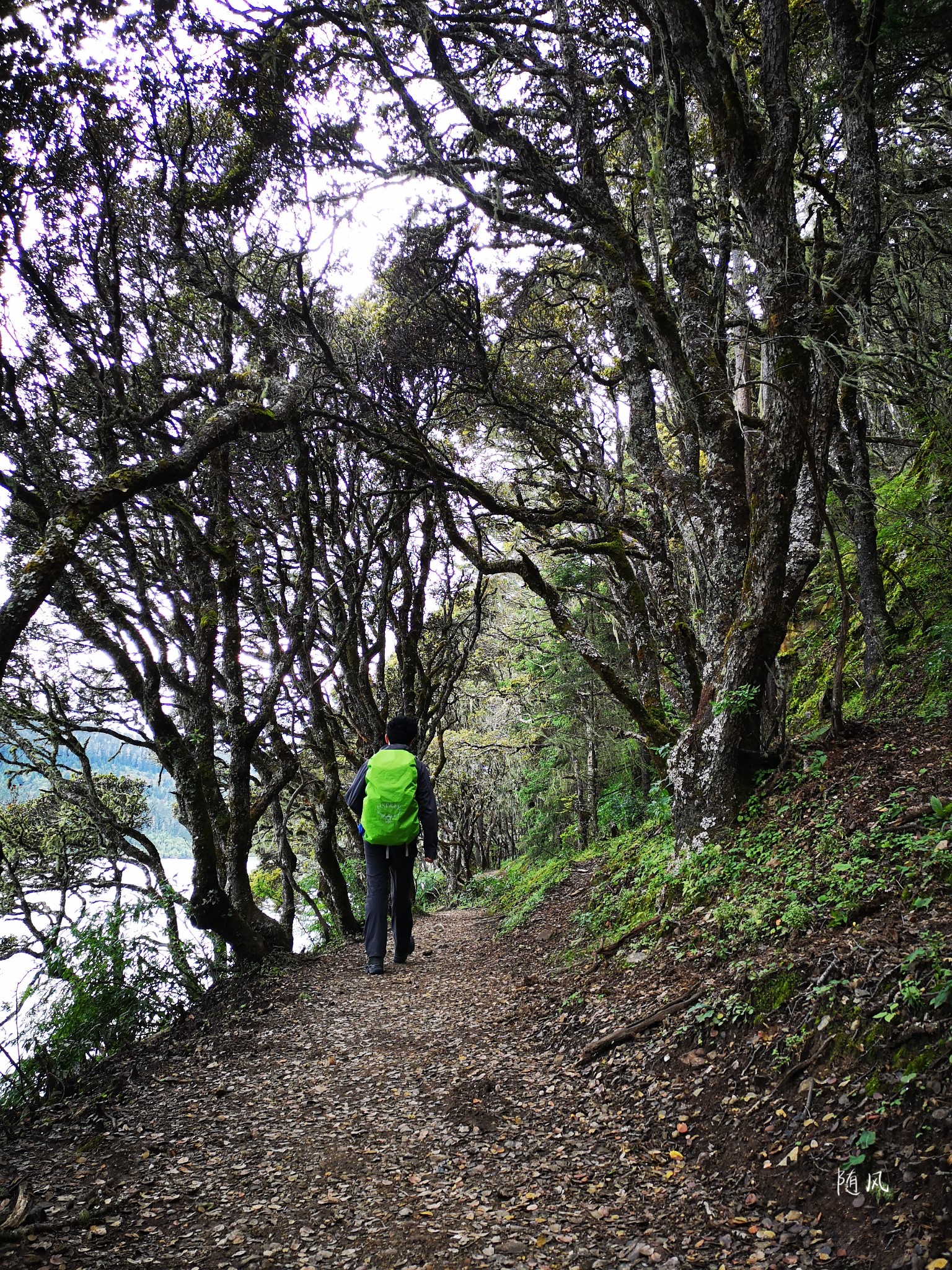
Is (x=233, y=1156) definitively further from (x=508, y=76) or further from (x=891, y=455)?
(x=891, y=455)

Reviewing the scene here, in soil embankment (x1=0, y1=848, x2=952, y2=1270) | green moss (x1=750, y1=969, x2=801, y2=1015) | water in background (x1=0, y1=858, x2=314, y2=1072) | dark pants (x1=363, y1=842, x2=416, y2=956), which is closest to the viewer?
soil embankment (x1=0, y1=848, x2=952, y2=1270)

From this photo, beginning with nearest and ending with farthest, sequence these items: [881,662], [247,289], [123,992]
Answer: [123,992]
[881,662]
[247,289]

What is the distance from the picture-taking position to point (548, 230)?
6.71 metres

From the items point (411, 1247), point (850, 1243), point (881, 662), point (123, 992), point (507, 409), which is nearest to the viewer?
point (850, 1243)

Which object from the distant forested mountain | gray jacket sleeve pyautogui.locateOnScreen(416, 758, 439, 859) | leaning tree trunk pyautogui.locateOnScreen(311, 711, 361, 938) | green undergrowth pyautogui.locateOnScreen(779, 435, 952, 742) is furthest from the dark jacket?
leaning tree trunk pyautogui.locateOnScreen(311, 711, 361, 938)

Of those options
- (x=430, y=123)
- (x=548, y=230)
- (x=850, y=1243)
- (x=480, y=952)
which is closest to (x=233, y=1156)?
(x=850, y=1243)

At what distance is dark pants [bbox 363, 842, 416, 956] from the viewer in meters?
5.88

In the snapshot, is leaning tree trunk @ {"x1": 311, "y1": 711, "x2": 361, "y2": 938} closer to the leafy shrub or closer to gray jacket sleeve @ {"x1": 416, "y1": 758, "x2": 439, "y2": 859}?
the leafy shrub

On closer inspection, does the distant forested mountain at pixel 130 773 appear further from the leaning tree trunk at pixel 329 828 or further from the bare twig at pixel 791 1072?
the bare twig at pixel 791 1072

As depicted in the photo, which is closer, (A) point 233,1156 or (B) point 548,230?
(A) point 233,1156

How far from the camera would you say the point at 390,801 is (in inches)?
225

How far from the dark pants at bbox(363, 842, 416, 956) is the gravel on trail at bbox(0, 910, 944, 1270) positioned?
2.94ft

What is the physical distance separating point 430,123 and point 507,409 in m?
3.86

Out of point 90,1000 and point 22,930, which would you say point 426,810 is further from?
point 22,930
